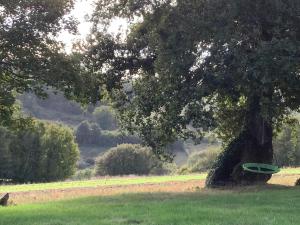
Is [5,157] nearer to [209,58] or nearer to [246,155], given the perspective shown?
[246,155]

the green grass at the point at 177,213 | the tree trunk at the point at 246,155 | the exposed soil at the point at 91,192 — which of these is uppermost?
the tree trunk at the point at 246,155

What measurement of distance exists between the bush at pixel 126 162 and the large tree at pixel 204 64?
241 ft

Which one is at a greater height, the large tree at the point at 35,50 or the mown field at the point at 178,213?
the large tree at the point at 35,50

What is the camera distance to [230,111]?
31.7m

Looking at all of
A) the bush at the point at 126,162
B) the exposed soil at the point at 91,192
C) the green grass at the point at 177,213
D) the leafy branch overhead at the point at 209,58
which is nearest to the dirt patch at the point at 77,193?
the exposed soil at the point at 91,192

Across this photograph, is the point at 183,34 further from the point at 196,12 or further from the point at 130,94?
the point at 130,94

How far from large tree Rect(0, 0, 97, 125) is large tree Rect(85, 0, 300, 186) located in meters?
4.21

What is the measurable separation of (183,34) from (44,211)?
1039 centimetres

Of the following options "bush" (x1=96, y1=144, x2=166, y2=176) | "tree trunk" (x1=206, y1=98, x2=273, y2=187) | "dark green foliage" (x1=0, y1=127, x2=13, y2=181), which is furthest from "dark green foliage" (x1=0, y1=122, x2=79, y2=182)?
"tree trunk" (x1=206, y1=98, x2=273, y2=187)

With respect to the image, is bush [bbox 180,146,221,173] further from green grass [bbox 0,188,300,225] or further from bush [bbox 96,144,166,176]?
green grass [bbox 0,188,300,225]

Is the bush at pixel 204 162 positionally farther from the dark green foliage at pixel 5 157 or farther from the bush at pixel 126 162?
the dark green foliage at pixel 5 157

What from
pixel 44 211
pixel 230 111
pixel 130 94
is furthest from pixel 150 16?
pixel 44 211

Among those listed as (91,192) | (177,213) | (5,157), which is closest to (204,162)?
(5,157)

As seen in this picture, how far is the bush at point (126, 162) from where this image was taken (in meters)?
102
